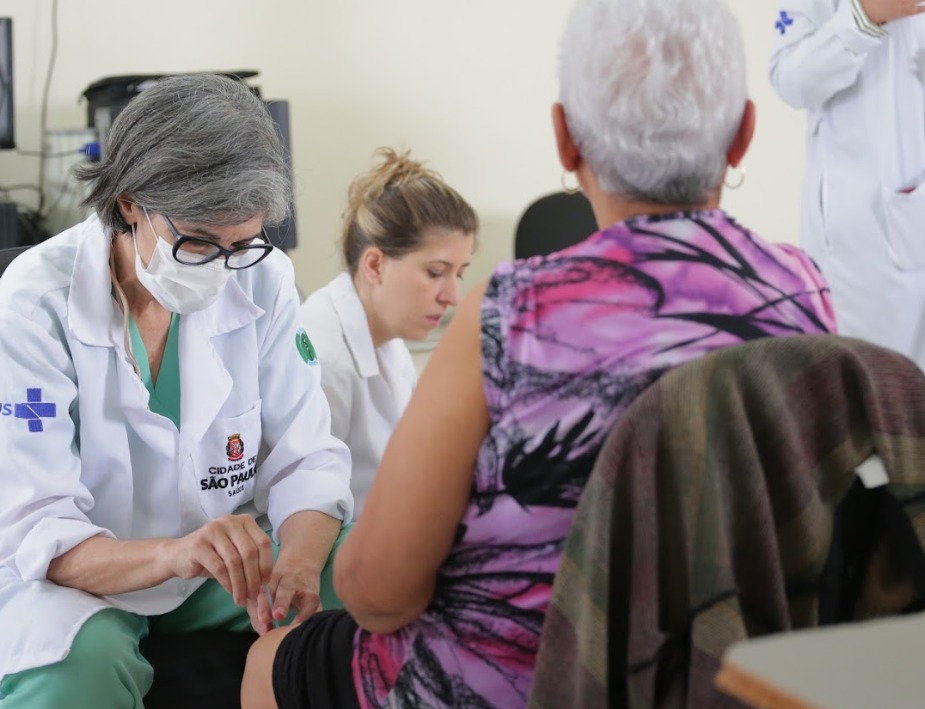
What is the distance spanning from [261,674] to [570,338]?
57 centimetres

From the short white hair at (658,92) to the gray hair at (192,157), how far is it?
58 centimetres

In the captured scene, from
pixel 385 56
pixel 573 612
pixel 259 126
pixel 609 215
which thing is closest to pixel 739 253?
pixel 609 215

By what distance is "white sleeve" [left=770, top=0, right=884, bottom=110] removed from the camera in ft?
7.79

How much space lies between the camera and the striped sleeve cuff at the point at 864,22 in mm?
2346

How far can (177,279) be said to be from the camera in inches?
58.6

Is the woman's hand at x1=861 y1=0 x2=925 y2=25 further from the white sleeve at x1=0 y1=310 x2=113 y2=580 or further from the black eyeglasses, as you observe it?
the white sleeve at x1=0 y1=310 x2=113 y2=580

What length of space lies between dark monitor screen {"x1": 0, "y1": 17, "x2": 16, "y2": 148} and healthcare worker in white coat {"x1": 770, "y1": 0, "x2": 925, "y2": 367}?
7.14 feet

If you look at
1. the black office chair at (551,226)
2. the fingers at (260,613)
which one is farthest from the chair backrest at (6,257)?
the black office chair at (551,226)

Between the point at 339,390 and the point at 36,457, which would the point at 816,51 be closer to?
the point at 339,390

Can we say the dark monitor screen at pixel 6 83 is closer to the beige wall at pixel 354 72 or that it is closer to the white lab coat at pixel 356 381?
the beige wall at pixel 354 72

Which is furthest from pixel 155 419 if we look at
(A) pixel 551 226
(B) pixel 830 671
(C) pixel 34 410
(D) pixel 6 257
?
(A) pixel 551 226

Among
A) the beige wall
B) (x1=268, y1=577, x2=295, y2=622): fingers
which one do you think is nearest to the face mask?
(x1=268, y1=577, x2=295, y2=622): fingers

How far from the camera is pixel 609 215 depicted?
1.04 m

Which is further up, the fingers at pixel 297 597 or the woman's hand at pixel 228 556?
the woman's hand at pixel 228 556
